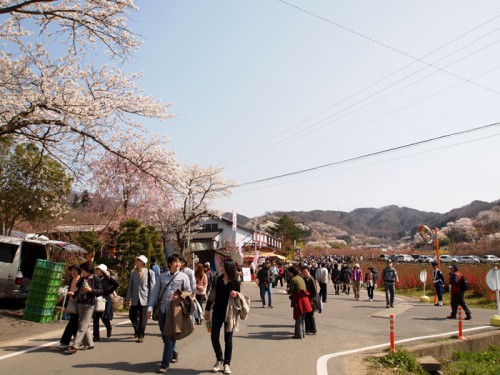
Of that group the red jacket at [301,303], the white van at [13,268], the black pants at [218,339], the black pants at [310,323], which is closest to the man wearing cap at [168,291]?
the black pants at [218,339]

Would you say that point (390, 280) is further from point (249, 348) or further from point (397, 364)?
point (249, 348)

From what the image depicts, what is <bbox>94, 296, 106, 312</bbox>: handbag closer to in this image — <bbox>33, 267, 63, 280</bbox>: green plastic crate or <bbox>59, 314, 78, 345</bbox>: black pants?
<bbox>59, 314, 78, 345</bbox>: black pants

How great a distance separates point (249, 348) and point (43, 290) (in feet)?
18.7

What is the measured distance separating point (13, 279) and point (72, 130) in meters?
4.51

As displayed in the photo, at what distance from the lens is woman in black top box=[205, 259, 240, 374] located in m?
6.23

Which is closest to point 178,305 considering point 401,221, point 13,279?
point 13,279

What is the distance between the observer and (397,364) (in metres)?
7.32

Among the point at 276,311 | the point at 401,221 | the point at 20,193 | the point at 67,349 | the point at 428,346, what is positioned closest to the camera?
the point at 67,349

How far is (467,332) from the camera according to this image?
10617mm

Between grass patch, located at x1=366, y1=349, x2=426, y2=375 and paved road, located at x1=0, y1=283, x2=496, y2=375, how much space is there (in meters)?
0.51

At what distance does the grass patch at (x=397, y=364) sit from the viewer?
7.04m

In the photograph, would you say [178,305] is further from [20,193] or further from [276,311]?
[20,193]

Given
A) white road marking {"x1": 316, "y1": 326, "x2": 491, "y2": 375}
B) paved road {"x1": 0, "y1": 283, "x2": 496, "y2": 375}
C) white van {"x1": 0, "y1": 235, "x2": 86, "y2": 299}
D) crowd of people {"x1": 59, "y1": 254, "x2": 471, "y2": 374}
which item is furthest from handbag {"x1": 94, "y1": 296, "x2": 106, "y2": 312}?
white road marking {"x1": 316, "y1": 326, "x2": 491, "y2": 375}

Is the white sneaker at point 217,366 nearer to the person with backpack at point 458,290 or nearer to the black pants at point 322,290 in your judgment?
the person with backpack at point 458,290
